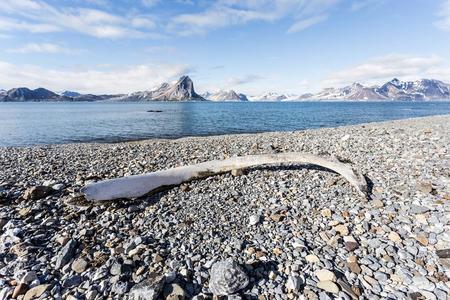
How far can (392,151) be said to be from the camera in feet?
36.4

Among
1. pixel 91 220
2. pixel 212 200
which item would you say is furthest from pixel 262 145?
pixel 91 220

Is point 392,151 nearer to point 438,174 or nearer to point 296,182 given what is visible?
point 438,174

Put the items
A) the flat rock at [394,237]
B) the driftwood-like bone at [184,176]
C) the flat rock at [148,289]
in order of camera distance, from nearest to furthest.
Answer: the flat rock at [148,289], the flat rock at [394,237], the driftwood-like bone at [184,176]

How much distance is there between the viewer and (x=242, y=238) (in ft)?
18.7

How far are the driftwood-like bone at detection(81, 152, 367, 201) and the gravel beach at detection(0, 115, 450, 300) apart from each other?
267 mm

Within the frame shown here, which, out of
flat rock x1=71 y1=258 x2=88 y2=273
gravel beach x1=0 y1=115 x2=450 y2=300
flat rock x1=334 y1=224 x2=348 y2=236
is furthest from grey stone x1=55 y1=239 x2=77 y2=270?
flat rock x1=334 y1=224 x2=348 y2=236

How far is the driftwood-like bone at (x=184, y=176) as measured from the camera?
7.32m

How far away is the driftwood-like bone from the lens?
7316mm

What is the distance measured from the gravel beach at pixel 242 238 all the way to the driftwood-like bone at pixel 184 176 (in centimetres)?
27

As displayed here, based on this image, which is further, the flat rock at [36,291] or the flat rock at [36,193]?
the flat rock at [36,193]

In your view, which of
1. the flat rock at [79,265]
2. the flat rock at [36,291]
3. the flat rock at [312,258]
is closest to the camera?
the flat rock at [36,291]

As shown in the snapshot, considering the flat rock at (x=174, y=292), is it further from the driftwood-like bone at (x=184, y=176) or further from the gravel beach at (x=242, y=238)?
the driftwood-like bone at (x=184, y=176)

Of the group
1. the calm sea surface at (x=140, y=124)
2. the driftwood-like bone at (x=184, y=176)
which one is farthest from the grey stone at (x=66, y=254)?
the calm sea surface at (x=140, y=124)

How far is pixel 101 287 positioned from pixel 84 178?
642 cm
